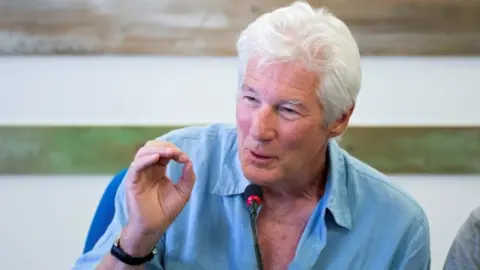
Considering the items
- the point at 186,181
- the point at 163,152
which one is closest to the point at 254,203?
the point at 186,181

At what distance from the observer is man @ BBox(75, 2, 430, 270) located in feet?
4.02

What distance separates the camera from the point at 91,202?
232 centimetres

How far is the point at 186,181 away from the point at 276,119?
212mm

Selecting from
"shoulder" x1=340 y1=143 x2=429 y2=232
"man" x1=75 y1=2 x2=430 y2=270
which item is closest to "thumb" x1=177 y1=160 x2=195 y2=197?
"man" x1=75 y1=2 x2=430 y2=270

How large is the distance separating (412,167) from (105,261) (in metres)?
1.41

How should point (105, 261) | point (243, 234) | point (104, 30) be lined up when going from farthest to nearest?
1. point (104, 30)
2. point (243, 234)
3. point (105, 261)

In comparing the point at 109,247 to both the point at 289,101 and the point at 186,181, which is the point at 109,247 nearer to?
the point at 186,181

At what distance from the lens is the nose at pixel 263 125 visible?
4.09 ft

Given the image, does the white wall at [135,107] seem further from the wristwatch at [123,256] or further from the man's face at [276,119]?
the wristwatch at [123,256]

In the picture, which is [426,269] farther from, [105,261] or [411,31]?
[411,31]

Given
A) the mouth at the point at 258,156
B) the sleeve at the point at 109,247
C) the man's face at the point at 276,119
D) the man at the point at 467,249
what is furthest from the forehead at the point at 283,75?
the man at the point at 467,249

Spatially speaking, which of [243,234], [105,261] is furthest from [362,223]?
[105,261]

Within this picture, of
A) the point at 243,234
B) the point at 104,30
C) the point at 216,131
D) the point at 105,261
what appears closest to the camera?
the point at 105,261

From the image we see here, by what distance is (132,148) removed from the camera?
7.46ft
